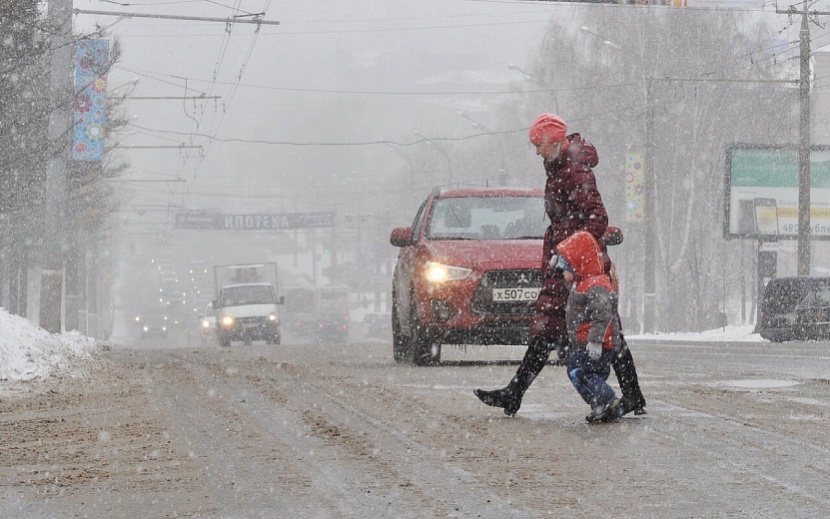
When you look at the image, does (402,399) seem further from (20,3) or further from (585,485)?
(20,3)

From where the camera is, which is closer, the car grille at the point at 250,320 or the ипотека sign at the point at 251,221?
the car grille at the point at 250,320

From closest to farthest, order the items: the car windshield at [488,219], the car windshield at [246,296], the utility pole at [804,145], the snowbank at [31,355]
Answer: the snowbank at [31,355] → the car windshield at [488,219] → the utility pole at [804,145] → the car windshield at [246,296]

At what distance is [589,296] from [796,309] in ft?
67.1

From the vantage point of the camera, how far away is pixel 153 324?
278 feet

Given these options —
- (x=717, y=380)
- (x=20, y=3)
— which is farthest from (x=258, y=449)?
(x=20, y=3)

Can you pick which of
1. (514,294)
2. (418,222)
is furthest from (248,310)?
(514,294)

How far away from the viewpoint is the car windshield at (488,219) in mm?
13438

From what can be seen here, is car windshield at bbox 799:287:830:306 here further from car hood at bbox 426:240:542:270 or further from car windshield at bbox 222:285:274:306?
car windshield at bbox 222:285:274:306

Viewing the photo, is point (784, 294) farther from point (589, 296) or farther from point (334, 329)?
point (334, 329)

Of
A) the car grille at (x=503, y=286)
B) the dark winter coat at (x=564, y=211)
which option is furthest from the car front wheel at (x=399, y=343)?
the dark winter coat at (x=564, y=211)

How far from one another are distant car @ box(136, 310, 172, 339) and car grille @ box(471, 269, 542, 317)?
7270 cm

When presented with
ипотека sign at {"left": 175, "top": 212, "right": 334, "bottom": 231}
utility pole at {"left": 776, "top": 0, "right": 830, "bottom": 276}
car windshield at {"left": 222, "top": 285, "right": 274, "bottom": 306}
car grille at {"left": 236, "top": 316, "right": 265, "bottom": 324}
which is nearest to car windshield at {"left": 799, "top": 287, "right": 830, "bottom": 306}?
utility pole at {"left": 776, "top": 0, "right": 830, "bottom": 276}

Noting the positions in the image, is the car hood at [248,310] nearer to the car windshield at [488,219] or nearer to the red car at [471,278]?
the car windshield at [488,219]

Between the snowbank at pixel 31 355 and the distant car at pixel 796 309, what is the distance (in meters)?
15.3
